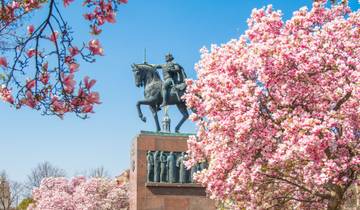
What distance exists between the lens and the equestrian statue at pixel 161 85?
2347 centimetres

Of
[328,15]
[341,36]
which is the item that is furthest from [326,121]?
[328,15]

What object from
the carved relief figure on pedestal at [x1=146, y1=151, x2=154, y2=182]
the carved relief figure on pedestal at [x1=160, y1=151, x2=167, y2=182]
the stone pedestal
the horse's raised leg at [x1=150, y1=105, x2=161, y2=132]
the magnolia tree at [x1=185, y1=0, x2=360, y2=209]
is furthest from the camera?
the horse's raised leg at [x1=150, y1=105, x2=161, y2=132]

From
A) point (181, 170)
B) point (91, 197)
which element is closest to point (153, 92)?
point (181, 170)

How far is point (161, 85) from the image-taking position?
2370 centimetres

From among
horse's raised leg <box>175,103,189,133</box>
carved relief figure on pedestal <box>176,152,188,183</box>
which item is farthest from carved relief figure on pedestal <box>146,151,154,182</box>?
horse's raised leg <box>175,103,189,133</box>

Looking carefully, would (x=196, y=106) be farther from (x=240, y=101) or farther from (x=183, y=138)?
(x=183, y=138)

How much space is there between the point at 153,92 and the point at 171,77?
1002 mm

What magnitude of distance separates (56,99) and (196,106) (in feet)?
32.4

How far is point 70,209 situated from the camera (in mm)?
46906

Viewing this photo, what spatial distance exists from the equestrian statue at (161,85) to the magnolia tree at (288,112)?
7.71 m

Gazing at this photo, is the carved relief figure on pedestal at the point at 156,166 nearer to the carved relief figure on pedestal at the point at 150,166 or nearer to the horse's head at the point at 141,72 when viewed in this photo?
the carved relief figure on pedestal at the point at 150,166

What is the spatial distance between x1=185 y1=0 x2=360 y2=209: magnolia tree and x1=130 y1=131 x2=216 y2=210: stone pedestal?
6.29 m

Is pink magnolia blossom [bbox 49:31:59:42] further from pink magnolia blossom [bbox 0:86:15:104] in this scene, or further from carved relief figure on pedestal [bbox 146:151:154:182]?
carved relief figure on pedestal [bbox 146:151:154:182]

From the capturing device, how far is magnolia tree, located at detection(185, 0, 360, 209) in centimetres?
1322
